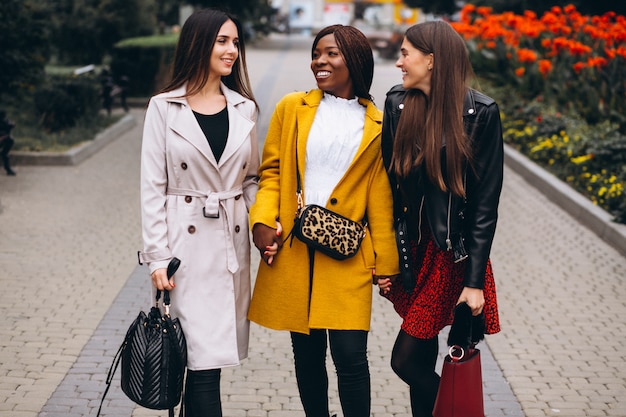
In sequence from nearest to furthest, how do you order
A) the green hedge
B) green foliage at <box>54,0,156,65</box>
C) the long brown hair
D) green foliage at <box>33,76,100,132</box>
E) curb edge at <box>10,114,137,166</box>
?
the long brown hair
curb edge at <box>10,114,137,166</box>
green foliage at <box>33,76,100,132</box>
the green hedge
green foliage at <box>54,0,156,65</box>

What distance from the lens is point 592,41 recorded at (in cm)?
1387

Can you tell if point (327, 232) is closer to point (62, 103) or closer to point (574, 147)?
point (574, 147)

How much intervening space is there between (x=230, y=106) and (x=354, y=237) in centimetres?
72

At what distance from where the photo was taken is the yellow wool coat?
3494 mm

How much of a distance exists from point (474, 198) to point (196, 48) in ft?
3.99

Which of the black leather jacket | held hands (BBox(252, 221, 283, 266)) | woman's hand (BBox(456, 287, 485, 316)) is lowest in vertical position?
woman's hand (BBox(456, 287, 485, 316))

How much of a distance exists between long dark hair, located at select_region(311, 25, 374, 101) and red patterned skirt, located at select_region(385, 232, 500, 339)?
669 millimetres

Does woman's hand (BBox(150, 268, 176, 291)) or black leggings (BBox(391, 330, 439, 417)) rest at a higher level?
woman's hand (BBox(150, 268, 176, 291))

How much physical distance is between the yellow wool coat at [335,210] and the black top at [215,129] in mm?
213

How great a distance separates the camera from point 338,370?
355cm

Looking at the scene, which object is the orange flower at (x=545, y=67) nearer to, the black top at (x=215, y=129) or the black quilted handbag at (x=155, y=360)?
the black top at (x=215, y=129)

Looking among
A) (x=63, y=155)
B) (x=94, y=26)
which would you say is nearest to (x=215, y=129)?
(x=63, y=155)

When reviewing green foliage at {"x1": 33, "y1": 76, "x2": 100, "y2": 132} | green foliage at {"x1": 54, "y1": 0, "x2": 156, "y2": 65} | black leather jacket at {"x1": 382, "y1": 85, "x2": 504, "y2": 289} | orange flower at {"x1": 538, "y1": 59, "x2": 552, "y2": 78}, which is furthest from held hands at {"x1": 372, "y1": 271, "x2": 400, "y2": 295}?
green foliage at {"x1": 54, "y1": 0, "x2": 156, "y2": 65}

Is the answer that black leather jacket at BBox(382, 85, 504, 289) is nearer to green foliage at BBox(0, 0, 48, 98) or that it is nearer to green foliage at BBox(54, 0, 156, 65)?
green foliage at BBox(0, 0, 48, 98)
